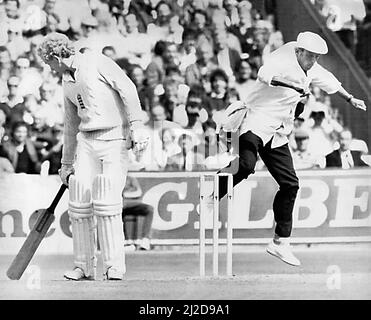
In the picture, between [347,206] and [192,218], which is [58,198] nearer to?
[192,218]

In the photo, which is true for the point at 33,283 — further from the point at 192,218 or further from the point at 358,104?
the point at 358,104

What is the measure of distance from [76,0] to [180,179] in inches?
47.8

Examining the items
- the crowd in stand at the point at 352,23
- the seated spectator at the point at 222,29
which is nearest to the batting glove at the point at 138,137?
the seated spectator at the point at 222,29

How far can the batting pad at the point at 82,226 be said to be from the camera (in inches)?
440

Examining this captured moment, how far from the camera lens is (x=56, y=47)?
11211mm

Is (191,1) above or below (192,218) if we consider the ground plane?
above

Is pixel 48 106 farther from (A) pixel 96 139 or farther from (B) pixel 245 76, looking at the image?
(B) pixel 245 76

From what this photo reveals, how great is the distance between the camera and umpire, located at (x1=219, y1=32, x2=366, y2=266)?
1124cm

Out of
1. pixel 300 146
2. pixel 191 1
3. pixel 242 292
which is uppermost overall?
pixel 191 1

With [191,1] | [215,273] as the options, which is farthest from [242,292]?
[191,1]

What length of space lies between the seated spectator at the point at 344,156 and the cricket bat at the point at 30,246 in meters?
1.65

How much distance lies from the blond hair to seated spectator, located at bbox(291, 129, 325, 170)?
4.65ft

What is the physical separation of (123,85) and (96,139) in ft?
1.15

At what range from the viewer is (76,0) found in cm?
1123
